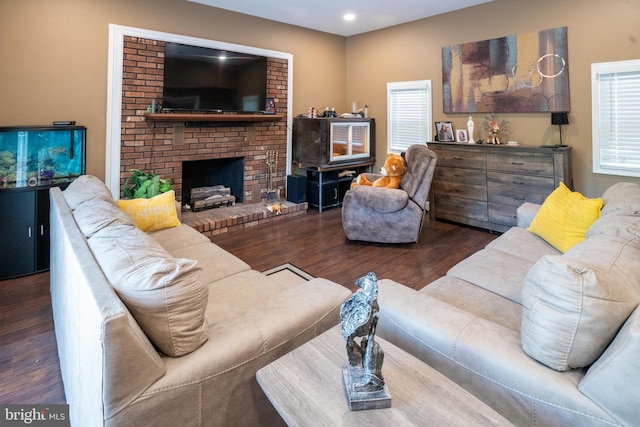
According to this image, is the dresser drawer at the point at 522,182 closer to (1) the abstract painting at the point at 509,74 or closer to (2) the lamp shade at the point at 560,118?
(2) the lamp shade at the point at 560,118

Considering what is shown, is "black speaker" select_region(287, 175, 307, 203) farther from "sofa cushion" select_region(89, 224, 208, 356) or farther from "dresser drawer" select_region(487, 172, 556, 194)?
"sofa cushion" select_region(89, 224, 208, 356)

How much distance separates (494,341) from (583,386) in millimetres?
272

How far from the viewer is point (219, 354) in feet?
3.98

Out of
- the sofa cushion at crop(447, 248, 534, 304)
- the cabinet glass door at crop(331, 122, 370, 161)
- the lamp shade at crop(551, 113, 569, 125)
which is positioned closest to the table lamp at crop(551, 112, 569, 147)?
the lamp shade at crop(551, 113, 569, 125)

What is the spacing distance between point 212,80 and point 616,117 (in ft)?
14.9

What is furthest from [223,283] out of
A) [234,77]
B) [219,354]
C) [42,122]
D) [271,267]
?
[234,77]

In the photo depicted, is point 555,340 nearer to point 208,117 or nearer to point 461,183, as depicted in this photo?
point 461,183

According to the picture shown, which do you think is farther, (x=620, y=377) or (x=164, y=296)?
(x=164, y=296)

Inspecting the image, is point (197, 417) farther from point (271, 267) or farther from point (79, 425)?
point (271, 267)

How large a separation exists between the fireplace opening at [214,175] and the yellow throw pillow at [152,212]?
2028 millimetres

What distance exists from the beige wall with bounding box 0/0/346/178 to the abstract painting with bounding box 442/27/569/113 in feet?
10.1

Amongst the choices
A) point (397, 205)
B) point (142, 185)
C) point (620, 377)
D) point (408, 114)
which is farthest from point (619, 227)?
point (408, 114)

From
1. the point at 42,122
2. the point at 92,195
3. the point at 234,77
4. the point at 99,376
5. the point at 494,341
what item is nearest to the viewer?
the point at 99,376

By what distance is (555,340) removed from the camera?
3.58 feet
